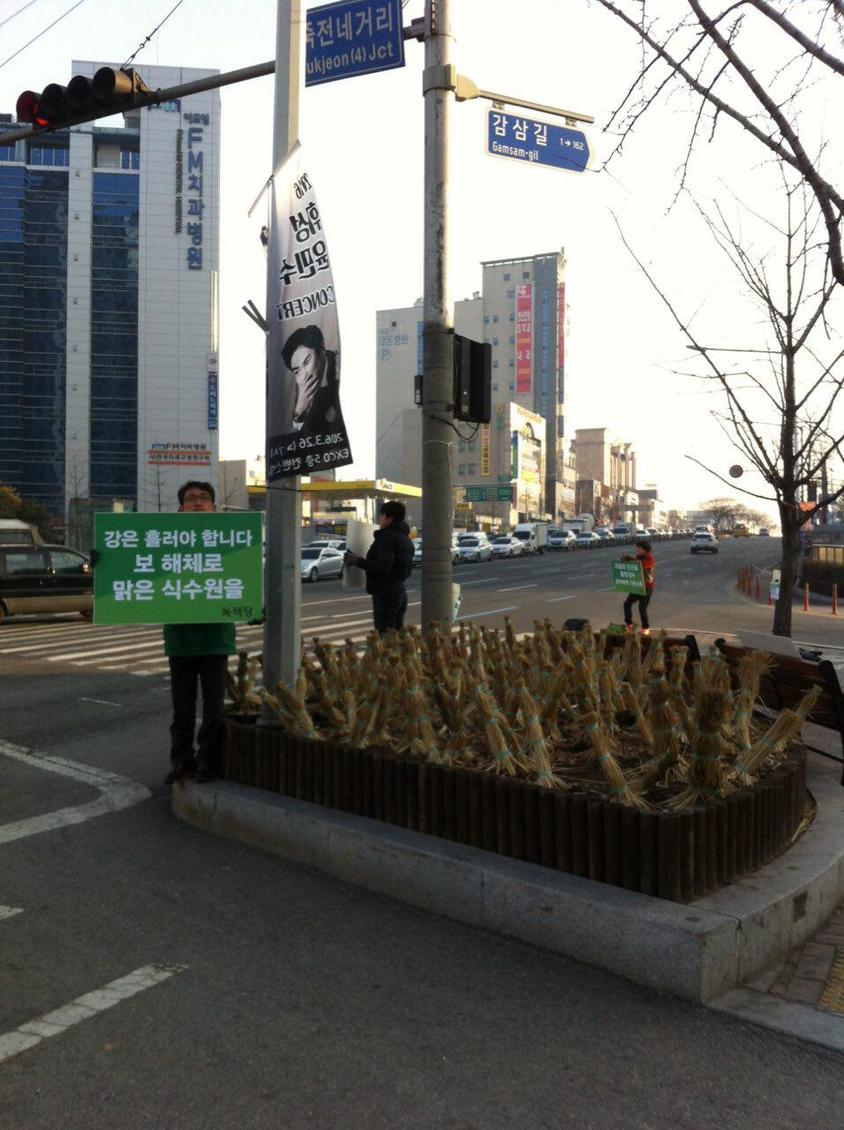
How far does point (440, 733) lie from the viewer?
5.02 metres

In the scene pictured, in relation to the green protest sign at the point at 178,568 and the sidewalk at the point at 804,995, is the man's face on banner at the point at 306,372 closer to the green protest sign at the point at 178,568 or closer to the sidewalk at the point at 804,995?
the green protest sign at the point at 178,568

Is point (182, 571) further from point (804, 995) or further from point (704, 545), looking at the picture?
point (704, 545)

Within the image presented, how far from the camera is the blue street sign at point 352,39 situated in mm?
7359

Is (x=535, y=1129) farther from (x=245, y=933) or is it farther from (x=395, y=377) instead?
(x=395, y=377)

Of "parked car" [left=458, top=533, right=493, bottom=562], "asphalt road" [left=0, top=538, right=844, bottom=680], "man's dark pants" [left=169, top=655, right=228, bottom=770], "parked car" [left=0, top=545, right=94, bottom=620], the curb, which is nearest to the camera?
the curb

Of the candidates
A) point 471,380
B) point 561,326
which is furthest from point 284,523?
point 561,326

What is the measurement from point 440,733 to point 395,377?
15726 cm

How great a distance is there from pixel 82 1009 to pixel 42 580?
17.2m

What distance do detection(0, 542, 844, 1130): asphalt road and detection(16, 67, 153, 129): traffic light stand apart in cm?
676

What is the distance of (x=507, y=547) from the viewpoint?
210 ft

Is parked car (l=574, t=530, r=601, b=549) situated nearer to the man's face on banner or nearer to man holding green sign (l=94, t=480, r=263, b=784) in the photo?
the man's face on banner

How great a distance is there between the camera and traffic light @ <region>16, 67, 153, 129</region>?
8.48 metres

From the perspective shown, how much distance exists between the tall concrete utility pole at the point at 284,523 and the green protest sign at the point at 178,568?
348 millimetres

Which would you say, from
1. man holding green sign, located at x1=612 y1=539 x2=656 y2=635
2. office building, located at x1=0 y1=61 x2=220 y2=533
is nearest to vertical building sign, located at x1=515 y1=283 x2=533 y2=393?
office building, located at x1=0 y1=61 x2=220 y2=533
